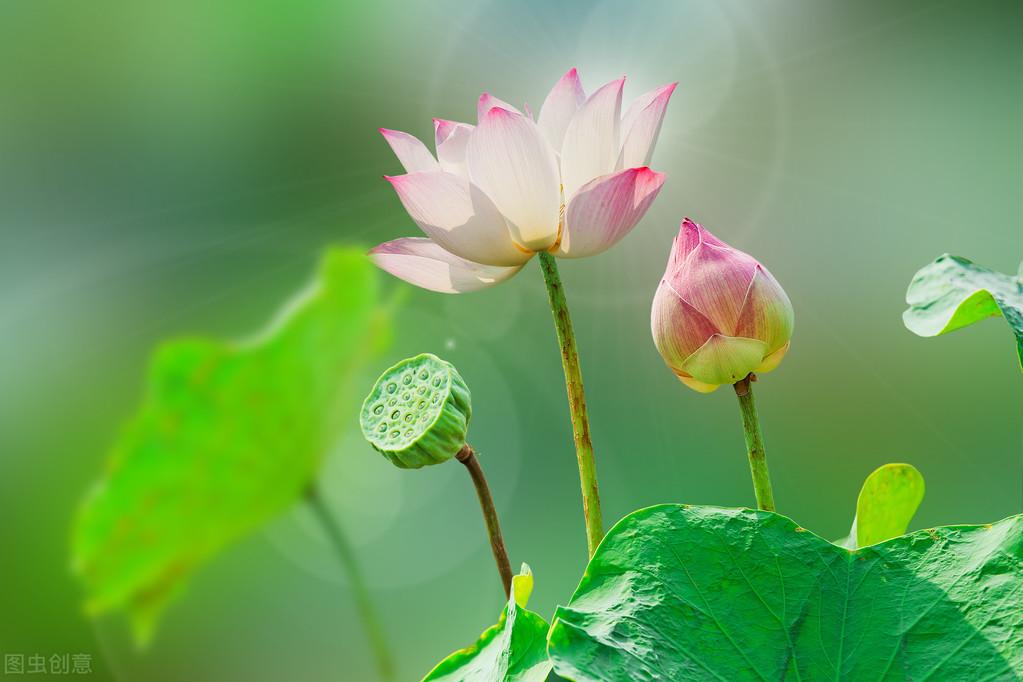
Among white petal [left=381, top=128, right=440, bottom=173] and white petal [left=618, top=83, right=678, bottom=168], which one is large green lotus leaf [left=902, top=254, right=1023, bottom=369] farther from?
white petal [left=381, top=128, right=440, bottom=173]

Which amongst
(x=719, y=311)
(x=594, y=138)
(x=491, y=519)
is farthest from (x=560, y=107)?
(x=491, y=519)

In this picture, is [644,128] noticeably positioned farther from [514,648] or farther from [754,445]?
[514,648]

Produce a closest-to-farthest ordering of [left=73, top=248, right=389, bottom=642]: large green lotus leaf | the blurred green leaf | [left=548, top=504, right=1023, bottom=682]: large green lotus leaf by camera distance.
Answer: [left=73, top=248, right=389, bottom=642]: large green lotus leaf
[left=548, top=504, right=1023, bottom=682]: large green lotus leaf
the blurred green leaf

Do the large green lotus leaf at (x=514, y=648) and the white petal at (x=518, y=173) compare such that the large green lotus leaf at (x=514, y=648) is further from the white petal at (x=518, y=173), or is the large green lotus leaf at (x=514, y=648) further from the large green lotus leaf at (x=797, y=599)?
the white petal at (x=518, y=173)

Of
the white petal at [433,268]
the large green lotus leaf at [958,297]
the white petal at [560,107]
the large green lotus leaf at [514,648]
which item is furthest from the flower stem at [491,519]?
the large green lotus leaf at [958,297]

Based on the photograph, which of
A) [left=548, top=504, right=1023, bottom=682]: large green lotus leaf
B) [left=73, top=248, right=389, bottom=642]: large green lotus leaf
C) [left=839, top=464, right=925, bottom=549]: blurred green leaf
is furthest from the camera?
[left=839, top=464, right=925, bottom=549]: blurred green leaf

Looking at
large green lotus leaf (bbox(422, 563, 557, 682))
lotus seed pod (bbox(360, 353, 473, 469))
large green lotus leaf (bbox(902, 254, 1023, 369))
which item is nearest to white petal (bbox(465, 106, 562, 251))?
lotus seed pod (bbox(360, 353, 473, 469))

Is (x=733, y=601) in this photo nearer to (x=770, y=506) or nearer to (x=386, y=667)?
(x=770, y=506)
